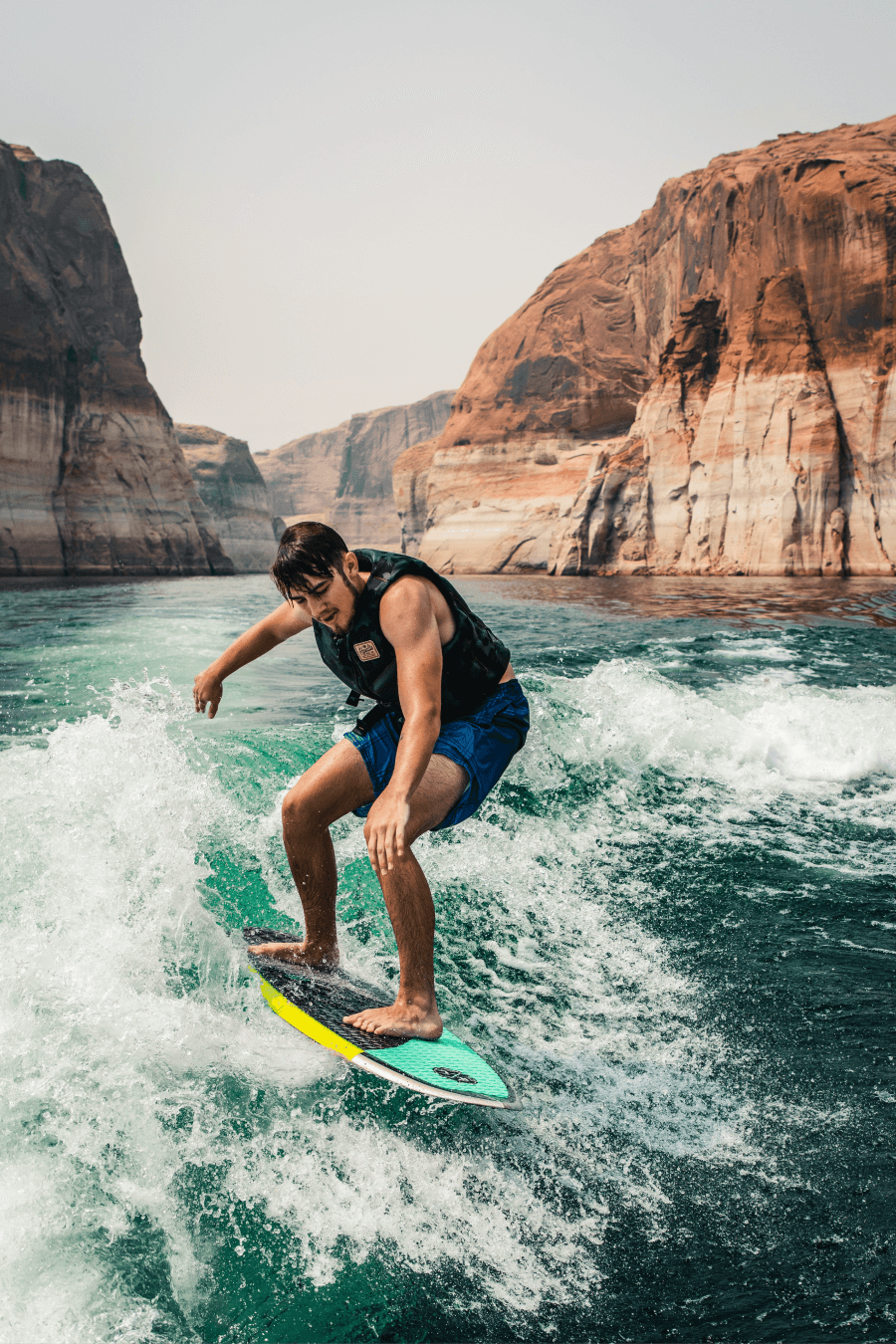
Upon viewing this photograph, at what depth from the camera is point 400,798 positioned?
7.23 feet

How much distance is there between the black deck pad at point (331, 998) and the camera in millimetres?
2453

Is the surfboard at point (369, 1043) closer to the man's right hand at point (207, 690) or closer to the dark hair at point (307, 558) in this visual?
the man's right hand at point (207, 690)

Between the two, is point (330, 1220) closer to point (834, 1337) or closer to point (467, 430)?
point (834, 1337)

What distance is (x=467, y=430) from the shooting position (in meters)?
67.1

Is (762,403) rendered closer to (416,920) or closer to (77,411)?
(416,920)

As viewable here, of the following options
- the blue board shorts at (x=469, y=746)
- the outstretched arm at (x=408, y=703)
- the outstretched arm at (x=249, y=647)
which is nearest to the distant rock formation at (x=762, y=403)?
the blue board shorts at (x=469, y=746)

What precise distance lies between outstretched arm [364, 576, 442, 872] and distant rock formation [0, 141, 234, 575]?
54.0 m

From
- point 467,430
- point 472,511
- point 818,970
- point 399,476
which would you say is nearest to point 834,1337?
point 818,970

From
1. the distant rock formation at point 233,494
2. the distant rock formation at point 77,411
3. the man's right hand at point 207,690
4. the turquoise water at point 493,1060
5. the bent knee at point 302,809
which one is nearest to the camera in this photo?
the turquoise water at point 493,1060

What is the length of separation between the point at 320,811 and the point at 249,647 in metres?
0.82

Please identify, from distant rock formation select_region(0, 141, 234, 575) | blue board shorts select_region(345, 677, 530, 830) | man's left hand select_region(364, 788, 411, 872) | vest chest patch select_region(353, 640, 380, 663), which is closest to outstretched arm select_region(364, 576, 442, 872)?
man's left hand select_region(364, 788, 411, 872)

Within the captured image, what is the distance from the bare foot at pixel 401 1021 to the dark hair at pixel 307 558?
141cm

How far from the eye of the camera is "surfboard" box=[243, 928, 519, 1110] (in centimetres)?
225

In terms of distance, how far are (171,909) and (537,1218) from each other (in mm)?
1887
